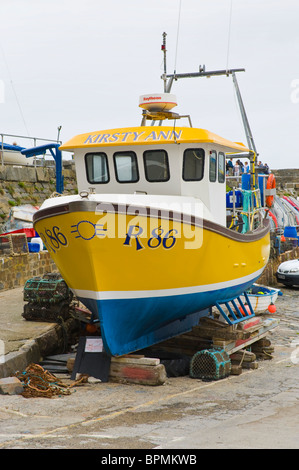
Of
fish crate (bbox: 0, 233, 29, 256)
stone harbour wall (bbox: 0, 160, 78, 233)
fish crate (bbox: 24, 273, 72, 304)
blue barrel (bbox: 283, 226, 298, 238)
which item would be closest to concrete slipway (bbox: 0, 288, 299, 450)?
fish crate (bbox: 24, 273, 72, 304)

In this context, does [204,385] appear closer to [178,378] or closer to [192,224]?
[178,378]

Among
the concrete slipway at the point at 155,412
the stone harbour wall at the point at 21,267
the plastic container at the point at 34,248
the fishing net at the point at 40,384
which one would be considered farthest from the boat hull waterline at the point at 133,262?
the plastic container at the point at 34,248

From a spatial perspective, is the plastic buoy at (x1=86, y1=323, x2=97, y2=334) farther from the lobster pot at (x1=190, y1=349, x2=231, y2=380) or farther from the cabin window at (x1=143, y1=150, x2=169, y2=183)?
the cabin window at (x1=143, y1=150, x2=169, y2=183)

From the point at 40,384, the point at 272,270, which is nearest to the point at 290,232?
the point at 272,270

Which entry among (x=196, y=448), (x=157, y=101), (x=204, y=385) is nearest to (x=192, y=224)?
(x=204, y=385)

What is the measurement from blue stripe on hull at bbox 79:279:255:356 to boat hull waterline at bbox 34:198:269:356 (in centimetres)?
1

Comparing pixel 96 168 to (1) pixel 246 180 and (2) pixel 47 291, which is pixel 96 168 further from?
(1) pixel 246 180

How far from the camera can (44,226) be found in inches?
348

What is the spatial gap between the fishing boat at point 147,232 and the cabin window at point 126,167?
0.05ft

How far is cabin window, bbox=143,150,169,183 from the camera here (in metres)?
9.88

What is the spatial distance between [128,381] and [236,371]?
6.05 ft

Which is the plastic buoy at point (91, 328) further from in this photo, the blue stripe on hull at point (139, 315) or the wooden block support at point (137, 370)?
the wooden block support at point (137, 370)

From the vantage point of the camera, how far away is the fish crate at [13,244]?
1435cm

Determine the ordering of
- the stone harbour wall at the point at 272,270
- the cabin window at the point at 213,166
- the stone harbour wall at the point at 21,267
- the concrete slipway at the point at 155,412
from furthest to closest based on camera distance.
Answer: the stone harbour wall at the point at 272,270 < the stone harbour wall at the point at 21,267 < the cabin window at the point at 213,166 < the concrete slipway at the point at 155,412
